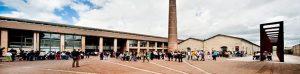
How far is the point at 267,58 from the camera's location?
30844mm

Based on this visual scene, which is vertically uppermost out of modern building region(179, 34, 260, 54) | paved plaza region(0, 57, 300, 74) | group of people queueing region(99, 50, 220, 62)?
modern building region(179, 34, 260, 54)

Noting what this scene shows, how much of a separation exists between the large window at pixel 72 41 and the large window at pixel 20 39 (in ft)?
18.1

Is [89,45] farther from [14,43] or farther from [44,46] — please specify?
[14,43]

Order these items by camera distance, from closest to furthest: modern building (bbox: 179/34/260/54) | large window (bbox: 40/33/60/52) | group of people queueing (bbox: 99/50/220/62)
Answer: group of people queueing (bbox: 99/50/220/62) < large window (bbox: 40/33/60/52) < modern building (bbox: 179/34/260/54)

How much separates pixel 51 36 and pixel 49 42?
2.86ft

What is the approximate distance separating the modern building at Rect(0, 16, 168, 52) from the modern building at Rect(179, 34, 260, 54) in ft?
55.9

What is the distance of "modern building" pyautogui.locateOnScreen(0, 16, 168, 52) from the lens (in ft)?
104

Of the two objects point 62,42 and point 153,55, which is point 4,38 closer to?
point 62,42

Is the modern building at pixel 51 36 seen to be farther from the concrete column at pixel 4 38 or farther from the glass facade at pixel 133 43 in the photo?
the glass facade at pixel 133 43

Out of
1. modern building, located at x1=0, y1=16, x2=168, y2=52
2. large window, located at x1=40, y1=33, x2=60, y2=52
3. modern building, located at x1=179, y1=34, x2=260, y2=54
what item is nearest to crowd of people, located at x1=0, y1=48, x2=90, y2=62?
modern building, located at x1=0, y1=16, x2=168, y2=52

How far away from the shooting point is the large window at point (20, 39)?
107 ft

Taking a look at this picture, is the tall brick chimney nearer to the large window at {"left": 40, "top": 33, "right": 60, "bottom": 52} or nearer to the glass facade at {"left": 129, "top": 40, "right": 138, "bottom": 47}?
the large window at {"left": 40, "top": 33, "right": 60, "bottom": 52}

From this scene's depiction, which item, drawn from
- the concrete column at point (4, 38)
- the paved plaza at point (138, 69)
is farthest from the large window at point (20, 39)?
the paved plaza at point (138, 69)

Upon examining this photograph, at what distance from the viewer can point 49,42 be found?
3653 centimetres
